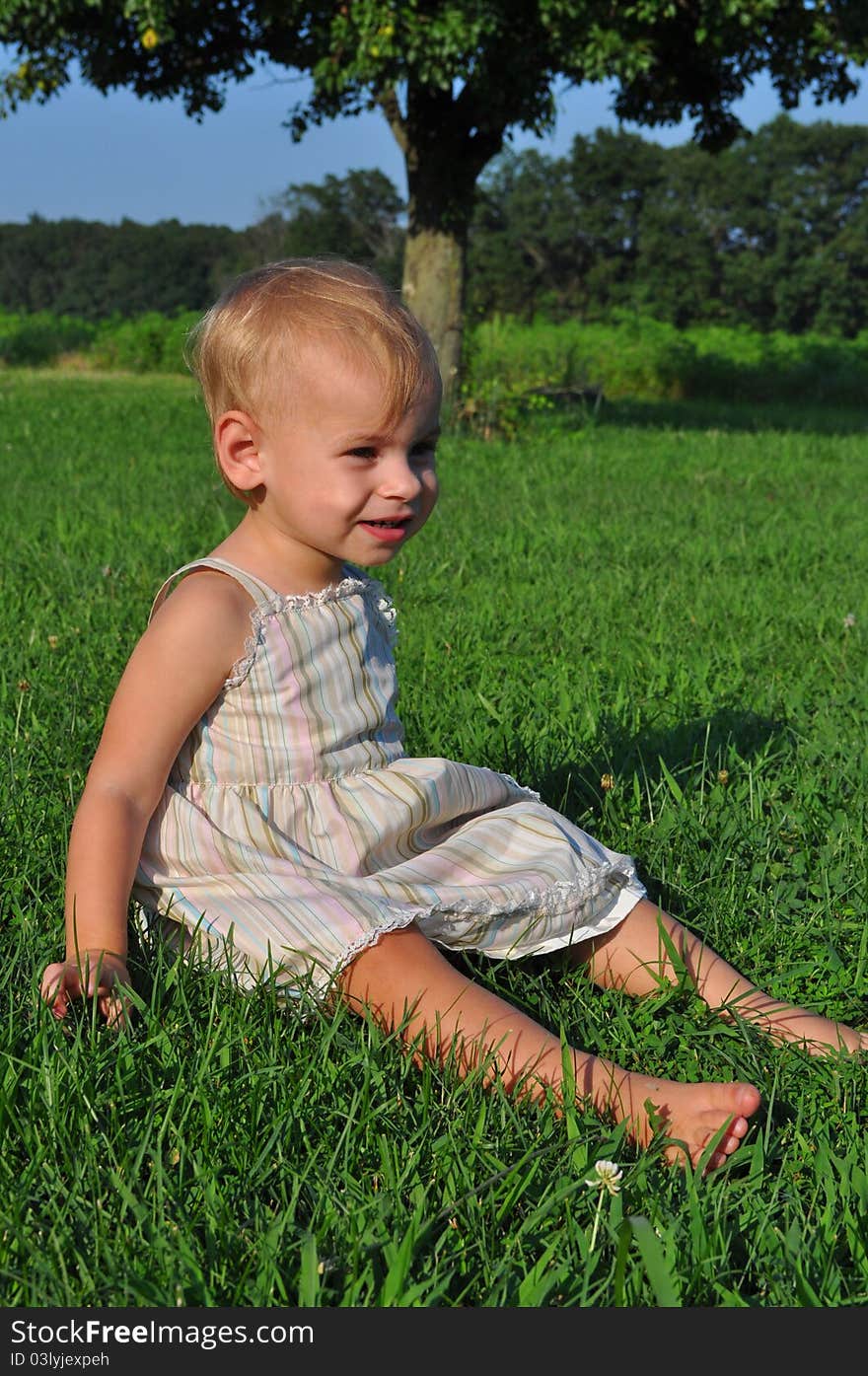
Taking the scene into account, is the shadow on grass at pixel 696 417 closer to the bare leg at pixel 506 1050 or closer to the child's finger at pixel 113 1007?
the bare leg at pixel 506 1050

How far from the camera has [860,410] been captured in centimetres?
2108

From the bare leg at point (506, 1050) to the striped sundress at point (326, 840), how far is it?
56 millimetres

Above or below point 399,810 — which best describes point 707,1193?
below

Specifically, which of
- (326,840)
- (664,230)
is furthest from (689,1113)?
(664,230)

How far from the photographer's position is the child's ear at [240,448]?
215 cm

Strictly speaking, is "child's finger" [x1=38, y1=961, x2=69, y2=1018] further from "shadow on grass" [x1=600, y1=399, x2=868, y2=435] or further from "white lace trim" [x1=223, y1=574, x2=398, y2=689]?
"shadow on grass" [x1=600, y1=399, x2=868, y2=435]

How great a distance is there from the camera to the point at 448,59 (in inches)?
414

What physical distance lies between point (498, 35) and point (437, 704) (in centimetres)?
891

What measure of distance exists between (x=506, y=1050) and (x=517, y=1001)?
0.32m

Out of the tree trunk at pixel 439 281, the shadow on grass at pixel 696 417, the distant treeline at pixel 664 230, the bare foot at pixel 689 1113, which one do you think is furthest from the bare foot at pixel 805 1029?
the distant treeline at pixel 664 230

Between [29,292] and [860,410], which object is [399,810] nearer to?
[860,410]

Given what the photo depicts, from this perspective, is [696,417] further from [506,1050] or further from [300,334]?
[506,1050]

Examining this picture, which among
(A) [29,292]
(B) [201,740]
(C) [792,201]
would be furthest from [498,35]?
(A) [29,292]

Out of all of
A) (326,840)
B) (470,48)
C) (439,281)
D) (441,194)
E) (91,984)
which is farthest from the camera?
(439,281)
